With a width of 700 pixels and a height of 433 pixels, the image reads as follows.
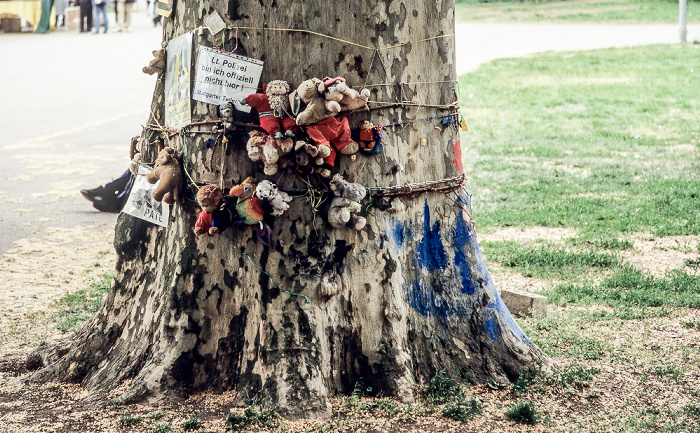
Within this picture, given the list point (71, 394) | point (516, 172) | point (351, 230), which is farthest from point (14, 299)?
point (516, 172)

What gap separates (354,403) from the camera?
123 inches

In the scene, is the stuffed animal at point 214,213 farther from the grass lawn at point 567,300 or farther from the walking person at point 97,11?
the walking person at point 97,11

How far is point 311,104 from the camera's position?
2975mm

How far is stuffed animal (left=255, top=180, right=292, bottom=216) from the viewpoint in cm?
300

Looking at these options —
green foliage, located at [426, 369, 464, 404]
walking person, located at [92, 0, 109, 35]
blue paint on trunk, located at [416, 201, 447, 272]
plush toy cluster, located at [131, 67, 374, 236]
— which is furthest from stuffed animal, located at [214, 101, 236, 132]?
walking person, located at [92, 0, 109, 35]

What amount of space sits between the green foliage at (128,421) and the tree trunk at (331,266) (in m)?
0.16

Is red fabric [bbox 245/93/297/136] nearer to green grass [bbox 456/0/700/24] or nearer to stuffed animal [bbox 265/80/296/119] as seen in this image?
stuffed animal [bbox 265/80/296/119]

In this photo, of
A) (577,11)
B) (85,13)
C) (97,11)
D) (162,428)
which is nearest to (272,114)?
(162,428)

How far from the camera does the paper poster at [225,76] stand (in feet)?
10.1

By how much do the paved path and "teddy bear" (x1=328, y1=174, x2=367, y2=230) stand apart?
4.05 metres

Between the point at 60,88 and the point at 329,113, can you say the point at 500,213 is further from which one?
the point at 60,88

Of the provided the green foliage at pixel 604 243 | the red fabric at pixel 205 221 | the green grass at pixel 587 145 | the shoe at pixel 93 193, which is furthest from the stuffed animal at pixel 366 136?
the shoe at pixel 93 193

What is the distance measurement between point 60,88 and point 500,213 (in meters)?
11.0

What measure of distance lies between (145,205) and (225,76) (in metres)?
0.81
